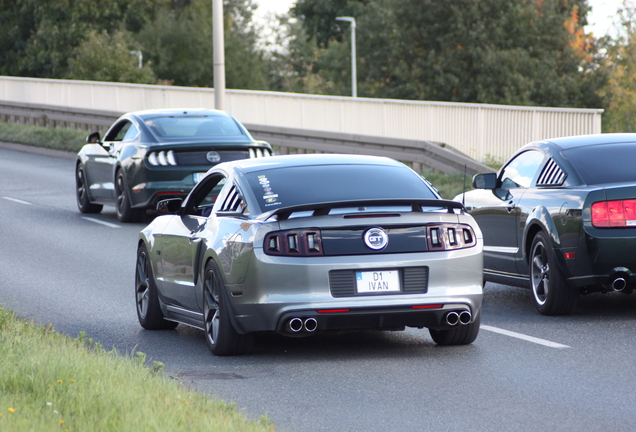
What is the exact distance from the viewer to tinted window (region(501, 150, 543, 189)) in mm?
10586

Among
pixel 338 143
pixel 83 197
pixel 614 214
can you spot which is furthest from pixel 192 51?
pixel 614 214

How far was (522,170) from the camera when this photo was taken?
10812mm

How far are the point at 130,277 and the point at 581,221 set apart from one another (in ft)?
16.9

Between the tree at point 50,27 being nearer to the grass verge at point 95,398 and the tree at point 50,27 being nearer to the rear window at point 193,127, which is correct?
the rear window at point 193,127

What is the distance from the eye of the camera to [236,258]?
7871 mm

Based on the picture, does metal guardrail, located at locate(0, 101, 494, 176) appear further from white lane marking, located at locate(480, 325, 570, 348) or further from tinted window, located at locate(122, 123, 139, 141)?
white lane marking, located at locate(480, 325, 570, 348)

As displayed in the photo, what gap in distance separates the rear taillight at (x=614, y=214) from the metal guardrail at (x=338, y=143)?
21.8 ft

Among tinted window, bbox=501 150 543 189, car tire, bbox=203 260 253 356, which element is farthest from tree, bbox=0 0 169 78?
car tire, bbox=203 260 253 356

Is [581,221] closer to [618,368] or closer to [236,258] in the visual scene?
[618,368]

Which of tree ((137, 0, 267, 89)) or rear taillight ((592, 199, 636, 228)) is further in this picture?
tree ((137, 0, 267, 89))

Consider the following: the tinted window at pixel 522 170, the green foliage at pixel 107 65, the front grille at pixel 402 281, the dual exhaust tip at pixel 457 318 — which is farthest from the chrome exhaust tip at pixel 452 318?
the green foliage at pixel 107 65

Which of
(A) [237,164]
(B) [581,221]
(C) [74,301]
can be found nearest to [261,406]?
(A) [237,164]

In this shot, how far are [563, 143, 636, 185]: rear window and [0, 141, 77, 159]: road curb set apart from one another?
879 inches

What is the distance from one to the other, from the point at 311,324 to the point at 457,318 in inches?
38.6
